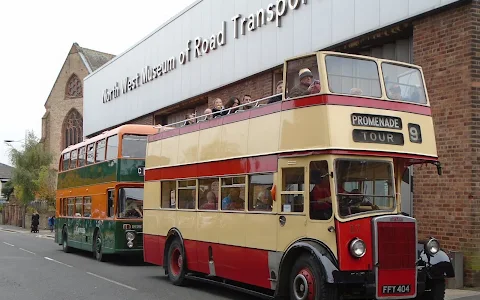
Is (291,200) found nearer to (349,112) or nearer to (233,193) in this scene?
(349,112)

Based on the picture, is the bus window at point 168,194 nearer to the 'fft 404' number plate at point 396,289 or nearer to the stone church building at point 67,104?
the 'fft 404' number plate at point 396,289

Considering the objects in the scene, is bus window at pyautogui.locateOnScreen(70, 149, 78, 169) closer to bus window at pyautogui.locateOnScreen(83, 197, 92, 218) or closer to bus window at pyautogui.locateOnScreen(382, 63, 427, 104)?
bus window at pyautogui.locateOnScreen(83, 197, 92, 218)

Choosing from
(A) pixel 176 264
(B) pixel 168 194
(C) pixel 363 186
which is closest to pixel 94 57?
(B) pixel 168 194

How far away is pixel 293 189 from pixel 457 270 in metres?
4.25

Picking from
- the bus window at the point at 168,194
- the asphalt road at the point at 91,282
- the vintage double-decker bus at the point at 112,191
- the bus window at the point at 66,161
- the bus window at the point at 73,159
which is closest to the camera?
the asphalt road at the point at 91,282

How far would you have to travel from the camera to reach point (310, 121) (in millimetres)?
8812

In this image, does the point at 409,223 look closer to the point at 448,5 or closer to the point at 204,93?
the point at 448,5

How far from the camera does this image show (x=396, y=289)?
8.25 metres

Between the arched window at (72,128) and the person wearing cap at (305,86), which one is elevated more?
the arched window at (72,128)

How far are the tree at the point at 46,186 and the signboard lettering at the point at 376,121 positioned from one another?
47514mm

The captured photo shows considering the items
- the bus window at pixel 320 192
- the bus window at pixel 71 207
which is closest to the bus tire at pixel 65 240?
the bus window at pixel 71 207

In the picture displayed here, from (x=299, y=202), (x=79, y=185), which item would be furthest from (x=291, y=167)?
(x=79, y=185)

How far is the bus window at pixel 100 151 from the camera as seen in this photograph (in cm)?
1856

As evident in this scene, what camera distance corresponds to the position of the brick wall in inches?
458
